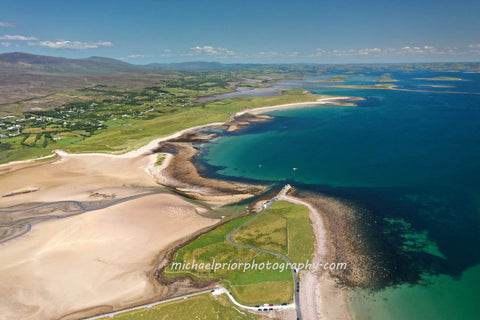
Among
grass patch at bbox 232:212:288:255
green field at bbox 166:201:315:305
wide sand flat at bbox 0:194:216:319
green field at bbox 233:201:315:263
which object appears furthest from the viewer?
grass patch at bbox 232:212:288:255

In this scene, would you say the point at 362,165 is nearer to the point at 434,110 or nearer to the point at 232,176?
the point at 232,176

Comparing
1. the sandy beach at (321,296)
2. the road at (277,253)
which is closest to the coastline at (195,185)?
the sandy beach at (321,296)

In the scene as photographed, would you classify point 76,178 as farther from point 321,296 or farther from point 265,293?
point 321,296

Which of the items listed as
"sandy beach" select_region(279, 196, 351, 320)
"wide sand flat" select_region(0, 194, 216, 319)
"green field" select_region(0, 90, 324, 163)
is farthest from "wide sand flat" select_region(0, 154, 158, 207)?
"sandy beach" select_region(279, 196, 351, 320)

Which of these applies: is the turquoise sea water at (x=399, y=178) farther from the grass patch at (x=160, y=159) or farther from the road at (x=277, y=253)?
the grass patch at (x=160, y=159)

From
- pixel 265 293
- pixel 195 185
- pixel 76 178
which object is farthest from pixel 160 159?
pixel 265 293

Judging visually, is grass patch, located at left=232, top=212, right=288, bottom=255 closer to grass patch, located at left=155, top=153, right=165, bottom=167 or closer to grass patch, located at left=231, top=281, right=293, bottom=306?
grass patch, located at left=231, top=281, right=293, bottom=306

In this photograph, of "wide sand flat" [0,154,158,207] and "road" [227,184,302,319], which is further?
"wide sand flat" [0,154,158,207]
